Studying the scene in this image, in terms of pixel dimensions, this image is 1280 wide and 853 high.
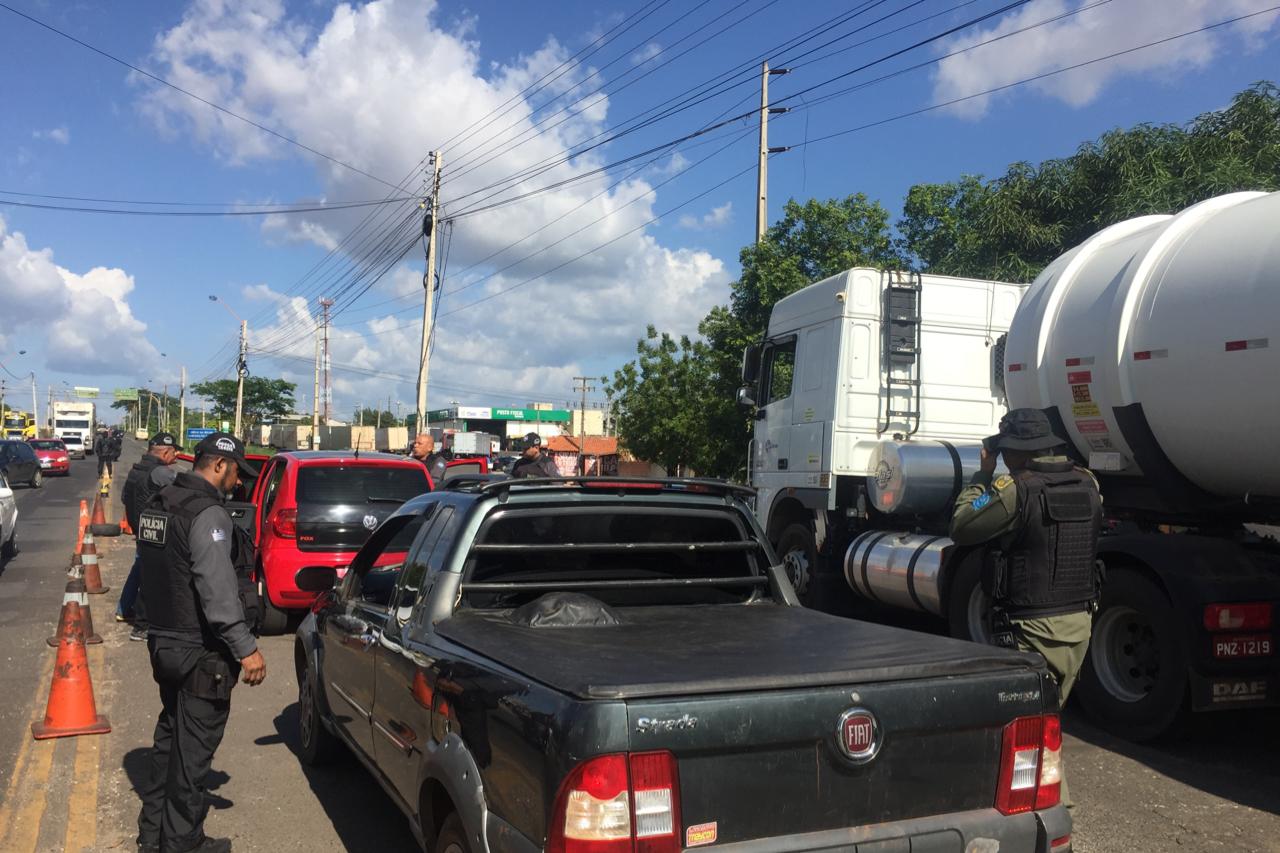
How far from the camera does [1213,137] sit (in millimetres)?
15648

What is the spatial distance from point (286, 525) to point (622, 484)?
19.2 feet

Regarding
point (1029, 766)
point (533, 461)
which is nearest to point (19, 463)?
point (533, 461)

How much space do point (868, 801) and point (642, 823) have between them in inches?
26.0

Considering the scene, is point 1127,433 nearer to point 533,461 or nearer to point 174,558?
point 174,558

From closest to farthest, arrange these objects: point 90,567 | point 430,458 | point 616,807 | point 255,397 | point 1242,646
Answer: point 616,807 < point 1242,646 < point 90,567 < point 430,458 < point 255,397

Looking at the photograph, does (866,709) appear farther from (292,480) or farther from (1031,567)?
(292,480)

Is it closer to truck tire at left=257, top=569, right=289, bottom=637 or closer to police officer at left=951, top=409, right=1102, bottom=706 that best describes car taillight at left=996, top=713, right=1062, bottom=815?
police officer at left=951, top=409, right=1102, bottom=706

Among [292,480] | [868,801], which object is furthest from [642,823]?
[292,480]

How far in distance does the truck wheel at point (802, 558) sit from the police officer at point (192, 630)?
6.73 meters

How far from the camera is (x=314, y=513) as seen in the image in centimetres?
915

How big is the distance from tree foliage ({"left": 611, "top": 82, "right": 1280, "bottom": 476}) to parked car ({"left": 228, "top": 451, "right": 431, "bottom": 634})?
11.9 m

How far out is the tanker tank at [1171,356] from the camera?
18.3ft

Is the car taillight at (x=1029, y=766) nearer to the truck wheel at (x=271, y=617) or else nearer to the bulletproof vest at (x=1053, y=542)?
the bulletproof vest at (x=1053, y=542)

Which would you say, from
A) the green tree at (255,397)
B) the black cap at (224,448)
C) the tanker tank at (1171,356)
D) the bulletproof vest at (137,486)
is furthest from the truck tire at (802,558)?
the green tree at (255,397)
